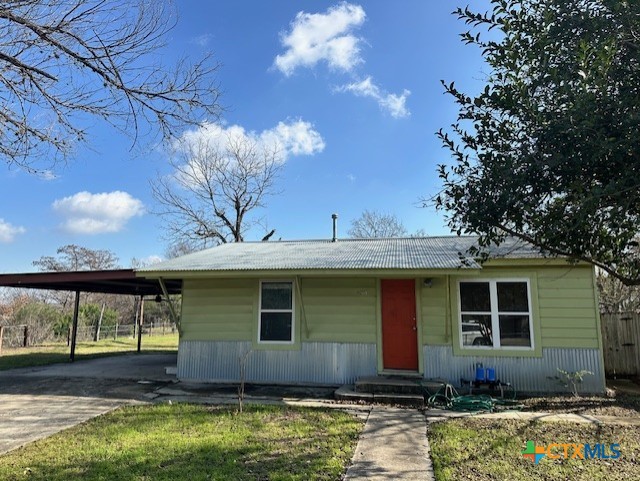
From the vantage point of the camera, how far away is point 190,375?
29.7ft

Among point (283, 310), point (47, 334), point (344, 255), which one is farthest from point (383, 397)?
point (47, 334)

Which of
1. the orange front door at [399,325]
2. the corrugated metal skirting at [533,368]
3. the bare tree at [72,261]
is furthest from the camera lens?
the bare tree at [72,261]

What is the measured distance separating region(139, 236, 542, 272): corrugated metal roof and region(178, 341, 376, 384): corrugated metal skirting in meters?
1.80

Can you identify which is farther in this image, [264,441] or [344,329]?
[344,329]

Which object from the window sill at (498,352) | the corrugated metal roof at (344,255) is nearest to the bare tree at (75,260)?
the corrugated metal roof at (344,255)

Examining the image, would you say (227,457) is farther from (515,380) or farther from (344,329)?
(515,380)

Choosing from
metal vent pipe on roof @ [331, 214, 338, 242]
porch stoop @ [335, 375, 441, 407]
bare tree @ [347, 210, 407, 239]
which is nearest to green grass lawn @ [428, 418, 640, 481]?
porch stoop @ [335, 375, 441, 407]

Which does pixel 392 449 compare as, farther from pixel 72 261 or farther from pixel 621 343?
pixel 72 261

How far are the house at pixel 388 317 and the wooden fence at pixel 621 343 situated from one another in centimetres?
287

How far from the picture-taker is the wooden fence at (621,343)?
9.73m

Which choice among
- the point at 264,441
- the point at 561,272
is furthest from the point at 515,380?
the point at 264,441

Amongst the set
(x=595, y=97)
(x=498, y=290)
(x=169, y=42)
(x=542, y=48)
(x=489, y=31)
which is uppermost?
(x=169, y=42)

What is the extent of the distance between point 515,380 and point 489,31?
680 centimetres

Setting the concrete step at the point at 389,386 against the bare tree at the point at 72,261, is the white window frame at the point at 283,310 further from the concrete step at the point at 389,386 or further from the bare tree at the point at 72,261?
the bare tree at the point at 72,261
